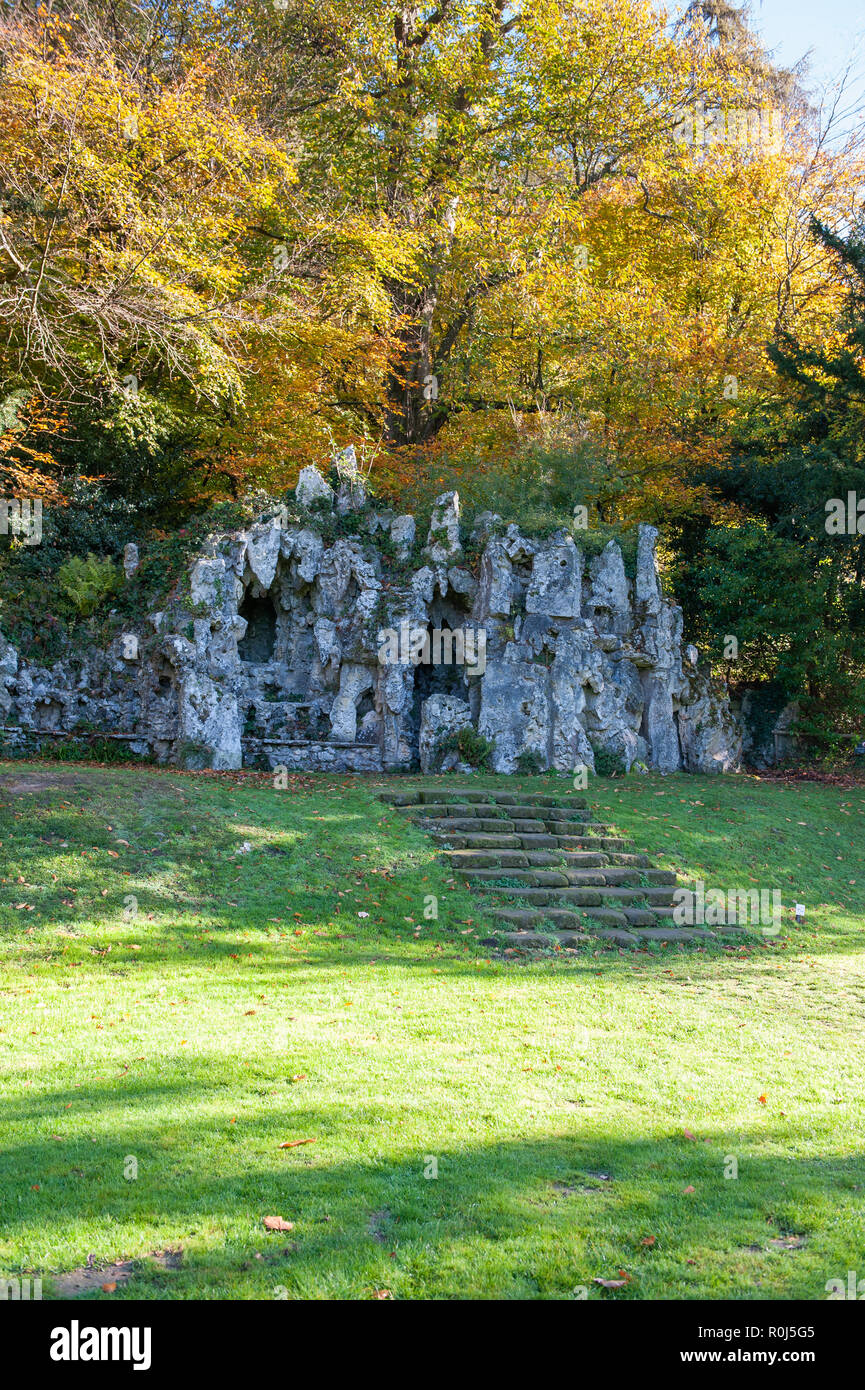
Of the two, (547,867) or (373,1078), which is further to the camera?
(547,867)

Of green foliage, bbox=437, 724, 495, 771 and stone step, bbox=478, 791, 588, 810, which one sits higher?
green foliage, bbox=437, 724, 495, 771

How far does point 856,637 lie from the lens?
76.1 feet

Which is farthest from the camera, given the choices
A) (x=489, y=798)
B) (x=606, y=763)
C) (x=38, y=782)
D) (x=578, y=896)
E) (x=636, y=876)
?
(x=606, y=763)

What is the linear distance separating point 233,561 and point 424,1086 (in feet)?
49.5

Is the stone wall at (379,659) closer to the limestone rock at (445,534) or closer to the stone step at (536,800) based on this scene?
the limestone rock at (445,534)

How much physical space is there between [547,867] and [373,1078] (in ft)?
24.9

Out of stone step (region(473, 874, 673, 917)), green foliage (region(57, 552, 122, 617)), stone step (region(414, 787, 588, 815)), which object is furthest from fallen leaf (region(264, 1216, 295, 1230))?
green foliage (region(57, 552, 122, 617))

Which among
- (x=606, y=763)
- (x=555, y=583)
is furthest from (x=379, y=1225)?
(x=555, y=583)

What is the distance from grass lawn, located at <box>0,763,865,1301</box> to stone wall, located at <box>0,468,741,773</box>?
5.49m

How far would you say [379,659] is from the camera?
20.1 metres

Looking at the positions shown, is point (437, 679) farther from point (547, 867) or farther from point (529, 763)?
point (547, 867)

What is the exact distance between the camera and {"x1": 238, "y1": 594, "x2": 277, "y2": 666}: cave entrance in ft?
71.7

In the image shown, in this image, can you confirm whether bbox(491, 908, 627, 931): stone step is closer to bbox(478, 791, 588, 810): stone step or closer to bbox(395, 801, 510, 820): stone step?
bbox(395, 801, 510, 820): stone step
